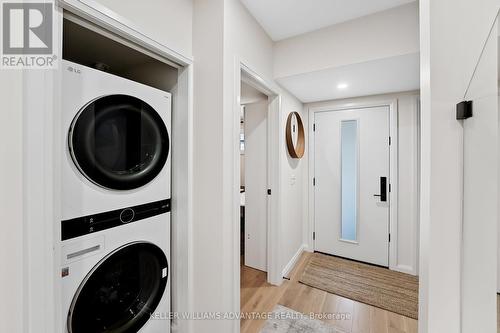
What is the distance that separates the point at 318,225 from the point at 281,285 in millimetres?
1105

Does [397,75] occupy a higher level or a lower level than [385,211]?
higher

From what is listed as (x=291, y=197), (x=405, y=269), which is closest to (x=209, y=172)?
(x=291, y=197)

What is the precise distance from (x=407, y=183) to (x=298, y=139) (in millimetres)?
1427

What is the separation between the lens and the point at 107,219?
1.05 metres

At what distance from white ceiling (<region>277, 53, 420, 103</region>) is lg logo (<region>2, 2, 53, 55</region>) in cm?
184

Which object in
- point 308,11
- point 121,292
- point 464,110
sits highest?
point 308,11

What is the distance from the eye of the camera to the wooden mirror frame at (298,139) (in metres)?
2.50

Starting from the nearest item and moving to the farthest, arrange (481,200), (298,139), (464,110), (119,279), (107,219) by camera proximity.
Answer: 1. (481,200)
2. (464,110)
3. (107,219)
4. (119,279)
5. (298,139)

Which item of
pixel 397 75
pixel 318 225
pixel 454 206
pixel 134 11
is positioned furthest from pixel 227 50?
Answer: pixel 318 225

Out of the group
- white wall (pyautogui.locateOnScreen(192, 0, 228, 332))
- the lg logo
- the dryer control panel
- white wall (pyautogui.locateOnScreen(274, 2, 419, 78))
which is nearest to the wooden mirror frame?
white wall (pyautogui.locateOnScreen(274, 2, 419, 78))

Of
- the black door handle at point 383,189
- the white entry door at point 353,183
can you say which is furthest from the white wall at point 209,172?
the black door handle at point 383,189

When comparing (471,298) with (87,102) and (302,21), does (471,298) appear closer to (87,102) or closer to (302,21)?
(87,102)

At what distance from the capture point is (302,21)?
1854mm

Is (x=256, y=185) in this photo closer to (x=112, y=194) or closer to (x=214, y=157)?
(x=214, y=157)
